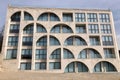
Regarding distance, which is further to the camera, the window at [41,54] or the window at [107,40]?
the window at [107,40]

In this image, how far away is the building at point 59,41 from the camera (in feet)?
169

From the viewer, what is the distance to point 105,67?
53062 millimetres

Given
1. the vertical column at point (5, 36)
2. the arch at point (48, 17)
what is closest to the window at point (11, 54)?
the vertical column at point (5, 36)

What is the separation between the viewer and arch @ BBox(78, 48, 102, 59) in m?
53.2

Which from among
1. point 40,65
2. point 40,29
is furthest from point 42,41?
point 40,65

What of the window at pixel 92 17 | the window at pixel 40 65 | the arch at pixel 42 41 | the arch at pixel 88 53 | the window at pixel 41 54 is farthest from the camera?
the window at pixel 92 17

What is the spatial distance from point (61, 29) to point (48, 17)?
17.1 ft

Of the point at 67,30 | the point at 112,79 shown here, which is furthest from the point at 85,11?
the point at 112,79

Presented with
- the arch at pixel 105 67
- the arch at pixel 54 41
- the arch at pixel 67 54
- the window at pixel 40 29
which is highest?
the window at pixel 40 29

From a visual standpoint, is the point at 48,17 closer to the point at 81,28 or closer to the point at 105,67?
the point at 81,28

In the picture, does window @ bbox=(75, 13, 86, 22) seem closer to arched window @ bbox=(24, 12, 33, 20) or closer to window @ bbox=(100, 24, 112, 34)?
window @ bbox=(100, 24, 112, 34)

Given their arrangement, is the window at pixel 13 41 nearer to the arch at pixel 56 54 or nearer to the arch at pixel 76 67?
the arch at pixel 56 54

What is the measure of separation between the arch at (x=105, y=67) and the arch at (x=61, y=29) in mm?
12145

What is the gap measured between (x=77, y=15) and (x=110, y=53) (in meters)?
14.5
